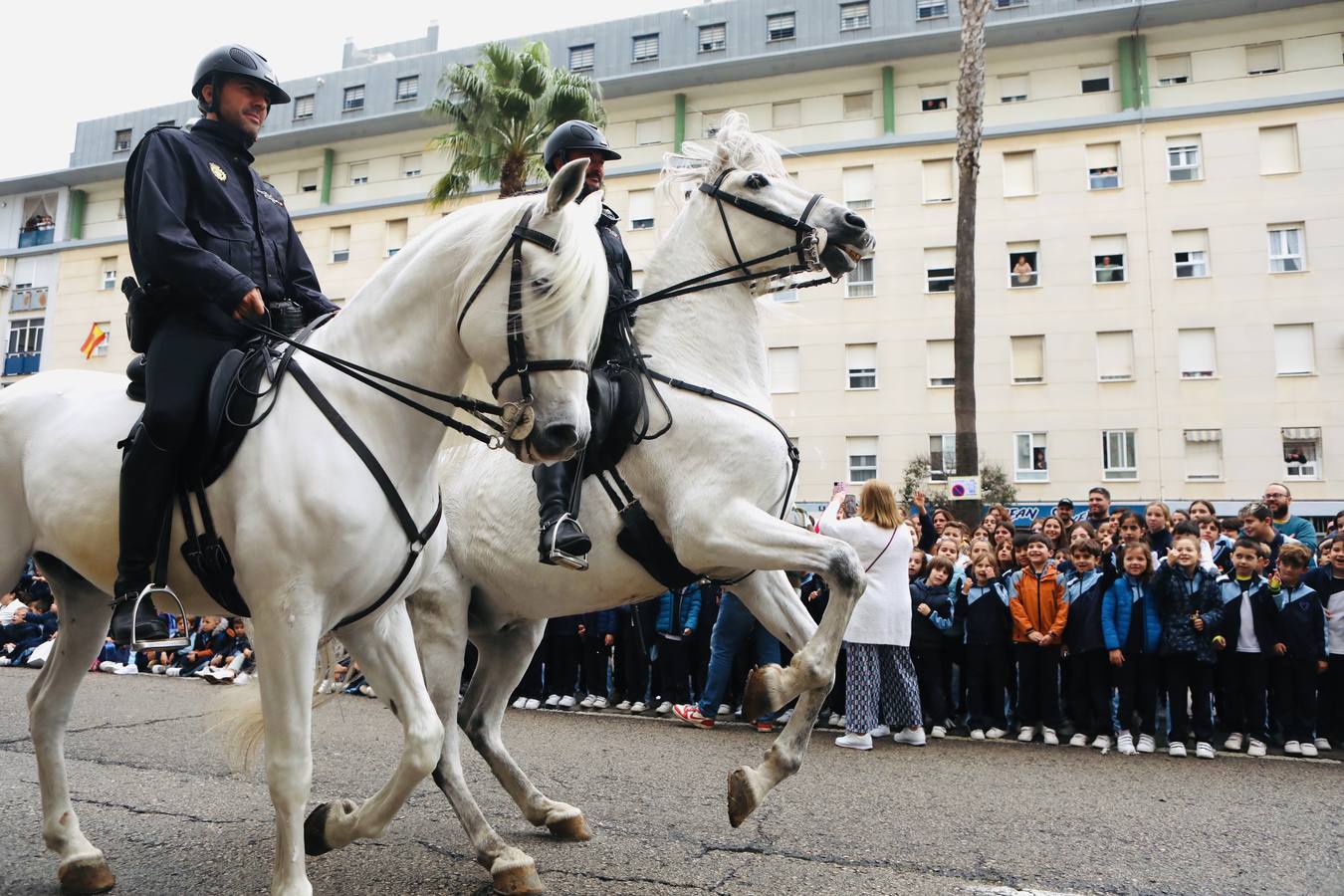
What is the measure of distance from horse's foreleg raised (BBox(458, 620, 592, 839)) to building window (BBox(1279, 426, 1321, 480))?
29.7 m

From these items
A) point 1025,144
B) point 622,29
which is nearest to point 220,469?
point 1025,144

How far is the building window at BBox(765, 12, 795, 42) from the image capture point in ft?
122

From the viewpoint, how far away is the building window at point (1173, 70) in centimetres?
3142

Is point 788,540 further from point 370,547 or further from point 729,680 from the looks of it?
point 729,680

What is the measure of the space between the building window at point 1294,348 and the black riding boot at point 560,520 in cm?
3076

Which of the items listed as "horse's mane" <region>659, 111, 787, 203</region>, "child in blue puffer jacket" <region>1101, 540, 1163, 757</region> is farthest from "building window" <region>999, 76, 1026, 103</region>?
"horse's mane" <region>659, 111, 787, 203</region>

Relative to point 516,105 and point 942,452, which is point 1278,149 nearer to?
point 942,452

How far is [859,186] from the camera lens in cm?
3322

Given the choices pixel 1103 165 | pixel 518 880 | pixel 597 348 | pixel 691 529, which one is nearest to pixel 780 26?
pixel 1103 165

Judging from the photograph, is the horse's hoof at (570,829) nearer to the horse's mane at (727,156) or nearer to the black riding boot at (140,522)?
the black riding boot at (140,522)

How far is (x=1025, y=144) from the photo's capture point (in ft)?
104

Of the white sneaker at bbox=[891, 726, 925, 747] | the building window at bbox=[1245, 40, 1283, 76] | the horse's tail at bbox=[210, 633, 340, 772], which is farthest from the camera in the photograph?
the building window at bbox=[1245, 40, 1283, 76]

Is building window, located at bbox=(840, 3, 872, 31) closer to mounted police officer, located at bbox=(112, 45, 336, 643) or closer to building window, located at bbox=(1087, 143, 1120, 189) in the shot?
building window, located at bbox=(1087, 143, 1120, 189)

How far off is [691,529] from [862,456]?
2893cm
